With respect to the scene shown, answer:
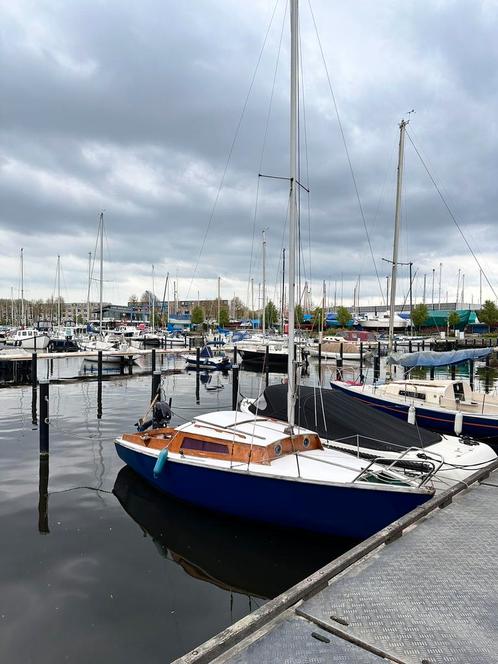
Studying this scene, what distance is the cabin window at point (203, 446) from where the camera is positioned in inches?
366

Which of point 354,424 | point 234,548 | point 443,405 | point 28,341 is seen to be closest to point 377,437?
point 354,424

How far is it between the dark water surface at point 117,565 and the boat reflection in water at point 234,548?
0.07 ft

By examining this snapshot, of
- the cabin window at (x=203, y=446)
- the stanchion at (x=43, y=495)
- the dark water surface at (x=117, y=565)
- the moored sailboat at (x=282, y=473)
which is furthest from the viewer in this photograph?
the cabin window at (x=203, y=446)

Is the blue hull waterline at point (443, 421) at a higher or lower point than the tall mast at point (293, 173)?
lower

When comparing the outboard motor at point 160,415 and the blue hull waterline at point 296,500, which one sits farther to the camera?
the outboard motor at point 160,415

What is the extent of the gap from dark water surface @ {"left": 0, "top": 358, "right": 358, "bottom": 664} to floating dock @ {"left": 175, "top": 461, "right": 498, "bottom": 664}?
222cm

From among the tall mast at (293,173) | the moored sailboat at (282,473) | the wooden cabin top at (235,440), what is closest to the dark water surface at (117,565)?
the moored sailboat at (282,473)

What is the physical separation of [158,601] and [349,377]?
3342cm

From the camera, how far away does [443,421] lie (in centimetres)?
1588

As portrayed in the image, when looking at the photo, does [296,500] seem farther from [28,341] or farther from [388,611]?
[28,341]

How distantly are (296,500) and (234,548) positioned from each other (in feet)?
5.02

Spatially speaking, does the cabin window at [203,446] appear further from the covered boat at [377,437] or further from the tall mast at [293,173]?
the covered boat at [377,437]

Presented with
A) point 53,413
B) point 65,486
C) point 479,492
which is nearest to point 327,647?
point 479,492

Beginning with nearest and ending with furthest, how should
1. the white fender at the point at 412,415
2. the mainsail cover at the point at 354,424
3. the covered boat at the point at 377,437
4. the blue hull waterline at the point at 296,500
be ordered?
the blue hull waterline at the point at 296,500 < the covered boat at the point at 377,437 < the mainsail cover at the point at 354,424 < the white fender at the point at 412,415
